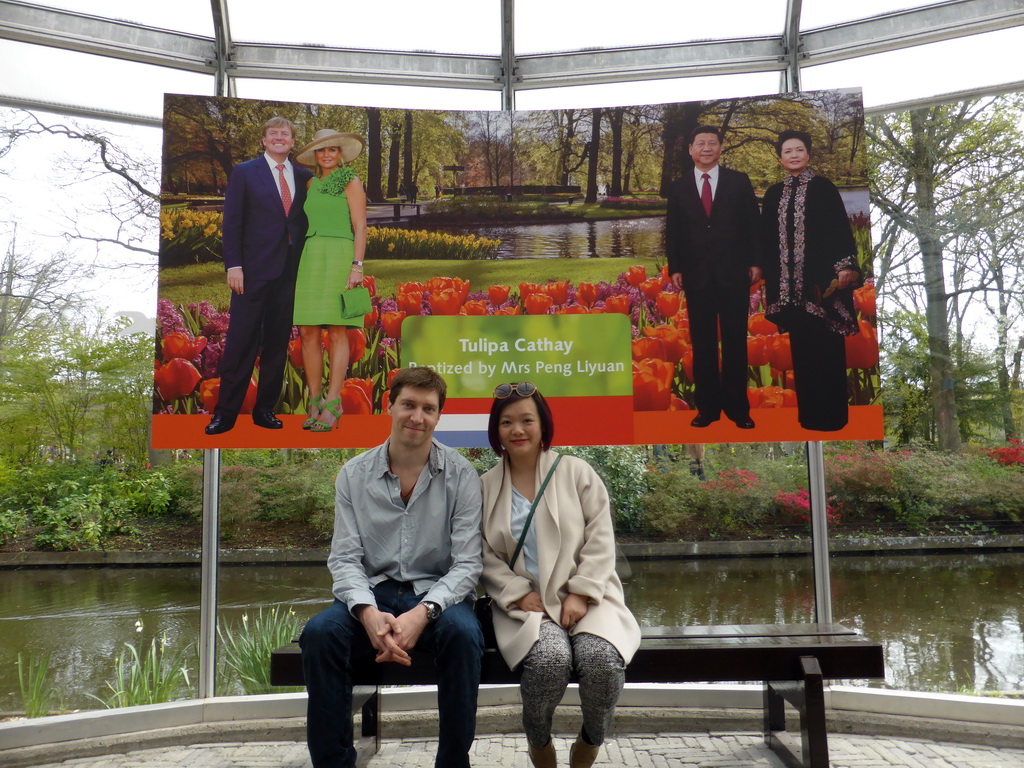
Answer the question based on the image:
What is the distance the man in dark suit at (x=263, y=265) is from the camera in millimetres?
3422

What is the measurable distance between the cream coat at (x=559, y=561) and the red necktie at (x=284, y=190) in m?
1.75

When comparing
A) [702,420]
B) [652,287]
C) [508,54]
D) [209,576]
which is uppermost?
[508,54]

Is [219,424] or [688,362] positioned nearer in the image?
[219,424]

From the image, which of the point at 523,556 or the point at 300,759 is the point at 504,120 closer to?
the point at 523,556

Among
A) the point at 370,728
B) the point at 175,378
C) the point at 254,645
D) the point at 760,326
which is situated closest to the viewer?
the point at 370,728

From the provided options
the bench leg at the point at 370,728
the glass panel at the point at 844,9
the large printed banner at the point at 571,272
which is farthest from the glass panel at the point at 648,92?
the bench leg at the point at 370,728

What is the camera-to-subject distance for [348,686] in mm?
2314

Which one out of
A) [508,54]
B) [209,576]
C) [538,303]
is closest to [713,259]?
[538,303]

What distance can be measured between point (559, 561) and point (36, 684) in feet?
9.85

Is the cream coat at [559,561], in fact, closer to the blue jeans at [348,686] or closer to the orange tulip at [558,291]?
the blue jeans at [348,686]

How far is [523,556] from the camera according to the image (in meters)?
2.56

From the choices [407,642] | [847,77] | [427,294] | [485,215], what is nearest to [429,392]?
[407,642]

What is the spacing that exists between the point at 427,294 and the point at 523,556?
1.49 meters

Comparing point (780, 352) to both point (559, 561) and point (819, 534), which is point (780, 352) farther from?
point (559, 561)
